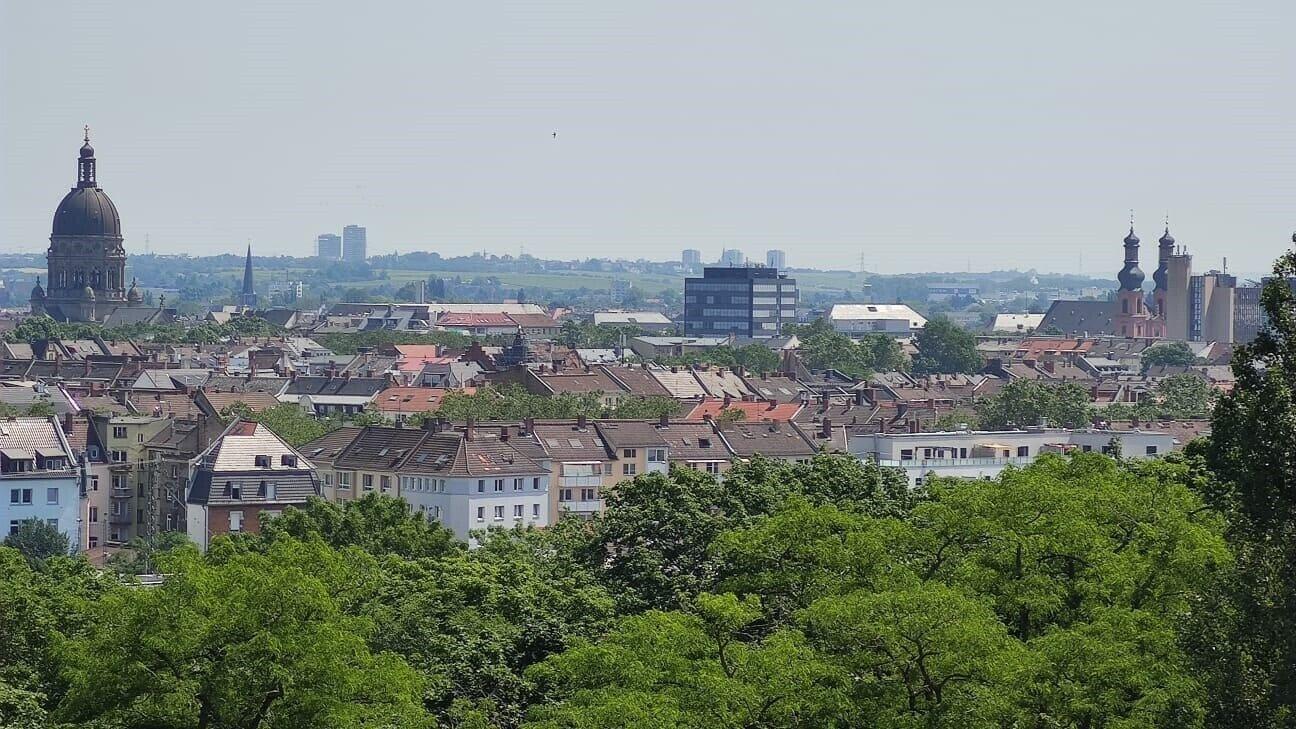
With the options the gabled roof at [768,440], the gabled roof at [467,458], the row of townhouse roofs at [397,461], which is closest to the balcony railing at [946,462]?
the row of townhouse roofs at [397,461]

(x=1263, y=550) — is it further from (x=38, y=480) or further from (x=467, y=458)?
(x=38, y=480)

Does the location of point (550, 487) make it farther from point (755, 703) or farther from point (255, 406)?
point (755, 703)

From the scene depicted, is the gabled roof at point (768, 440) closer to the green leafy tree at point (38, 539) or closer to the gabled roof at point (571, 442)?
the gabled roof at point (571, 442)

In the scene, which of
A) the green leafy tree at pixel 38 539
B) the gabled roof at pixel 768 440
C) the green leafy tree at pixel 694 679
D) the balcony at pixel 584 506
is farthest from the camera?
the gabled roof at pixel 768 440

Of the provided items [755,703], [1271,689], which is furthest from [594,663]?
[1271,689]

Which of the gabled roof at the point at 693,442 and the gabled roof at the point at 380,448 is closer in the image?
the gabled roof at the point at 380,448

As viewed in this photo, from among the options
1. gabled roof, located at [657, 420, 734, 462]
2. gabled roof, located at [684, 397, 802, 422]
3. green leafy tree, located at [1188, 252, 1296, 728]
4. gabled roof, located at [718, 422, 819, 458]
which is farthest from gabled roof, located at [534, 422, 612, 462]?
green leafy tree, located at [1188, 252, 1296, 728]

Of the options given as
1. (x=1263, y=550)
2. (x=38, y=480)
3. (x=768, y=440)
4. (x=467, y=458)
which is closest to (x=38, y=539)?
(x=38, y=480)
